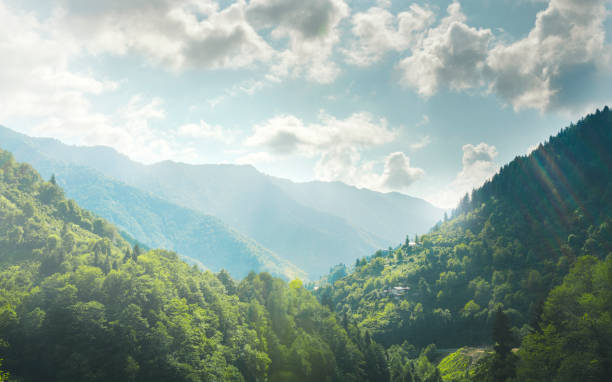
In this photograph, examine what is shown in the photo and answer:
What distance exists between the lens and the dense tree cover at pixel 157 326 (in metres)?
82.3

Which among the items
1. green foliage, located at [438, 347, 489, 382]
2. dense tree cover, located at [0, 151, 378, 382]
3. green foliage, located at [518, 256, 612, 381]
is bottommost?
green foliage, located at [438, 347, 489, 382]

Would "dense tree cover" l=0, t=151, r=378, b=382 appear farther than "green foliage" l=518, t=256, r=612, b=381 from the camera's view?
Yes

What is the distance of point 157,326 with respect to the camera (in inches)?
3656

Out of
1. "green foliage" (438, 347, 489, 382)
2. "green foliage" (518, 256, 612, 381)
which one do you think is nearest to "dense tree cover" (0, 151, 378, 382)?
"green foliage" (438, 347, 489, 382)

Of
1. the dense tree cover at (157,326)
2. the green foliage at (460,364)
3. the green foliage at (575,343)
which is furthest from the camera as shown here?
the green foliage at (460,364)

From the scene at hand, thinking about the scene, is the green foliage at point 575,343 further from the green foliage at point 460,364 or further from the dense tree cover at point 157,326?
the dense tree cover at point 157,326

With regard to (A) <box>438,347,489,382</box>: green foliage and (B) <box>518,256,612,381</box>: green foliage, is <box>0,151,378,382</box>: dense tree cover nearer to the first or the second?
(A) <box>438,347,489,382</box>: green foliage

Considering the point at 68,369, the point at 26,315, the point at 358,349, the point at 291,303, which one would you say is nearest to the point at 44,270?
the point at 26,315

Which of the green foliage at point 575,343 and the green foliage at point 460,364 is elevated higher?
the green foliage at point 575,343

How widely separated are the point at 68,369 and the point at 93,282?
32.3 m

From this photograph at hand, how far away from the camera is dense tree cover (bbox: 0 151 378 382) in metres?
82.3

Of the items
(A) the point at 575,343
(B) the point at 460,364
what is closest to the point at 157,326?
(A) the point at 575,343

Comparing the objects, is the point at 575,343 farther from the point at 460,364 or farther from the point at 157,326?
the point at 157,326

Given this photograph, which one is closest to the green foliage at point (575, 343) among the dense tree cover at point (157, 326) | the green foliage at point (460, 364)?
the green foliage at point (460, 364)
